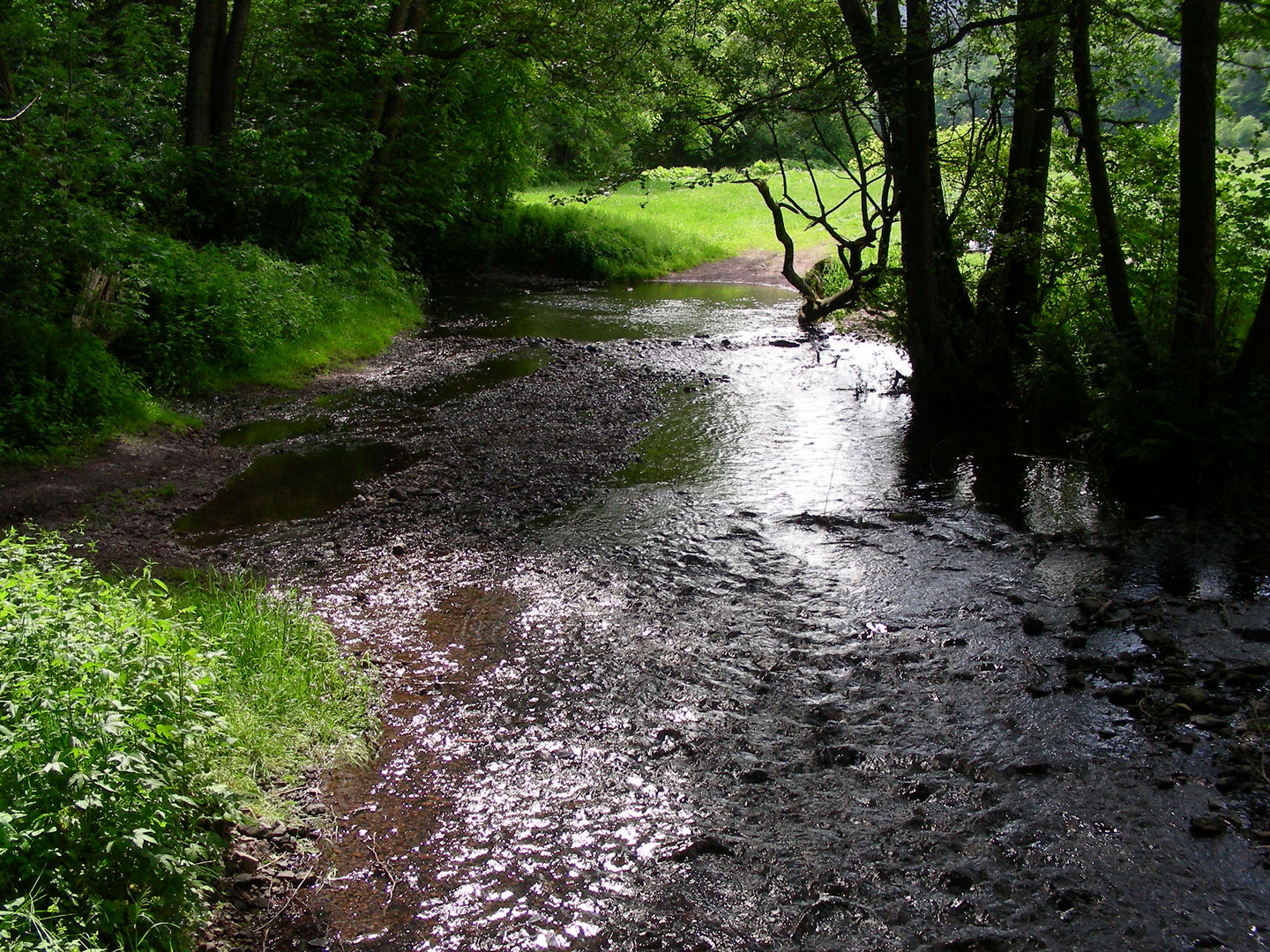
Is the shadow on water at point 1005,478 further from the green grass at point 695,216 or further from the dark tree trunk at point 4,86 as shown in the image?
the green grass at point 695,216

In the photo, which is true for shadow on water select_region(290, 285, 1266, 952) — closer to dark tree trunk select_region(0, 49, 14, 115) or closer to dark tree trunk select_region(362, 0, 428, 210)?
dark tree trunk select_region(0, 49, 14, 115)

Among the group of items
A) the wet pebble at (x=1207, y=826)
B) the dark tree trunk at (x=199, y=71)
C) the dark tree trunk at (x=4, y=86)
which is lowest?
the wet pebble at (x=1207, y=826)

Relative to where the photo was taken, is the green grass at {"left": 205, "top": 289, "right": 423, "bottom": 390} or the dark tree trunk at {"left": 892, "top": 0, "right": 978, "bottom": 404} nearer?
the dark tree trunk at {"left": 892, "top": 0, "right": 978, "bottom": 404}

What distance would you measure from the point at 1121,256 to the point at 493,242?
2266cm

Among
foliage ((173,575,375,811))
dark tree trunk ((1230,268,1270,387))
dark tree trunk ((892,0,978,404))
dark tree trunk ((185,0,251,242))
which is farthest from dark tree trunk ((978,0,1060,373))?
dark tree trunk ((185,0,251,242))

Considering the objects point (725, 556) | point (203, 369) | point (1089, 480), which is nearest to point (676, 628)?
point (725, 556)

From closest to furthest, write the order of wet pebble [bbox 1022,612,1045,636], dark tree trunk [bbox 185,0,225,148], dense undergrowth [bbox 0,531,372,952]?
dense undergrowth [bbox 0,531,372,952] → wet pebble [bbox 1022,612,1045,636] → dark tree trunk [bbox 185,0,225,148]

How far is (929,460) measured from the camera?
446 inches

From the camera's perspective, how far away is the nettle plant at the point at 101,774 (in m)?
3.22

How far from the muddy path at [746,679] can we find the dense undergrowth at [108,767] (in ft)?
1.66

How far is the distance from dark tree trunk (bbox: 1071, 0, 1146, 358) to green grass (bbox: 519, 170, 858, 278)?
16464 mm

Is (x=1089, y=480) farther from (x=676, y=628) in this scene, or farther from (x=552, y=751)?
(x=552, y=751)

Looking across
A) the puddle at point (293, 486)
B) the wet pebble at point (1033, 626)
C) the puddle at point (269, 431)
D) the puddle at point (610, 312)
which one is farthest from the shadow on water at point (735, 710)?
the puddle at point (610, 312)

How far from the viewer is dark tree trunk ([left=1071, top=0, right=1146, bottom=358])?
404 inches
